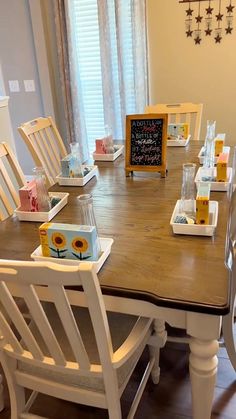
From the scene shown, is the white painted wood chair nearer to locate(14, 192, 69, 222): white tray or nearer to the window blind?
locate(14, 192, 69, 222): white tray

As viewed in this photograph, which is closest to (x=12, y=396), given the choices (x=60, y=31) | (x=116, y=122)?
(x=116, y=122)

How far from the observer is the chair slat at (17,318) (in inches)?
37.1

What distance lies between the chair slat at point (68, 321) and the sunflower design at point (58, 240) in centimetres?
24

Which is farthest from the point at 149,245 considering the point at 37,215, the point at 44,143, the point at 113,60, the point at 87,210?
the point at 113,60

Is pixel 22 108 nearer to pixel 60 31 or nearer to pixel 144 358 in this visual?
pixel 60 31

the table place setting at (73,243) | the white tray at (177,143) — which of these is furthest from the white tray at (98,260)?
the white tray at (177,143)

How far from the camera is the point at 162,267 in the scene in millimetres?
1079

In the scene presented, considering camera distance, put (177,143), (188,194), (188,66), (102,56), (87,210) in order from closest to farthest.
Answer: (87,210), (188,194), (177,143), (188,66), (102,56)

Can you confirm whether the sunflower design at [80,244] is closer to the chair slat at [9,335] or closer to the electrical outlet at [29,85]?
the chair slat at [9,335]

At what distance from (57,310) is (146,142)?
41.6 inches

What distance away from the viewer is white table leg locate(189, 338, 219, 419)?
1014 millimetres

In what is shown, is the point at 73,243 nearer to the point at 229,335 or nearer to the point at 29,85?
the point at 229,335

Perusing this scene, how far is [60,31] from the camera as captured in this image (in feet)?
11.0

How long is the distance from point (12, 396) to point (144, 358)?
0.74m
